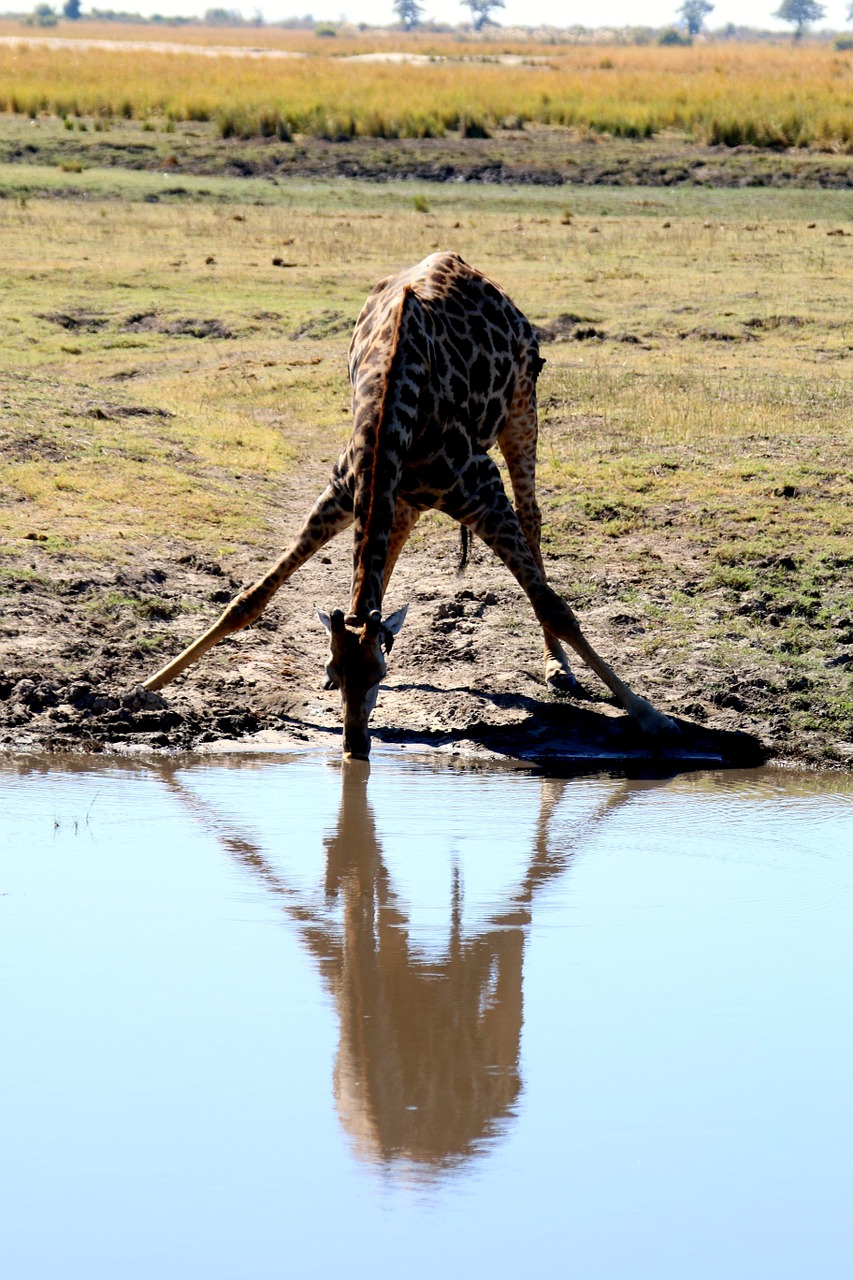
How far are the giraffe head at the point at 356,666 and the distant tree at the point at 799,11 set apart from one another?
136m

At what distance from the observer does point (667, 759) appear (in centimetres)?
783

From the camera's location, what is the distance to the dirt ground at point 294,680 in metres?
7.91

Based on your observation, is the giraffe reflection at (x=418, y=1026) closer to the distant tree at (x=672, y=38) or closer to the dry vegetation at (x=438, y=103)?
the dry vegetation at (x=438, y=103)

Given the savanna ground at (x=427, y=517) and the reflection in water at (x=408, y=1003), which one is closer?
the reflection in water at (x=408, y=1003)

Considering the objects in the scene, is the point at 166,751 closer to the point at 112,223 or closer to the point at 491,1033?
the point at 491,1033

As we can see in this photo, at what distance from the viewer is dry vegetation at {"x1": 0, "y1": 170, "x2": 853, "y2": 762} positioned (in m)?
8.87

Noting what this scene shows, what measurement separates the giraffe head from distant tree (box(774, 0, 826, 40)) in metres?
136

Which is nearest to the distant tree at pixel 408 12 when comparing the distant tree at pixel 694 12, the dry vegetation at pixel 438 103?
the distant tree at pixel 694 12

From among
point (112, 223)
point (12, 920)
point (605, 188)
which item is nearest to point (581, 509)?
point (12, 920)

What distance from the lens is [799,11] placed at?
13125cm

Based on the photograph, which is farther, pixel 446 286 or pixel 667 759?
pixel 446 286

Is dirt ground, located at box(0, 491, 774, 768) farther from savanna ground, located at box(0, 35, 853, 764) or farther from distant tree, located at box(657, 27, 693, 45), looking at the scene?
distant tree, located at box(657, 27, 693, 45)

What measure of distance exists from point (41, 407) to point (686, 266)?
29.1ft

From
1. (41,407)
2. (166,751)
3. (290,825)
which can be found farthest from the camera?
(41,407)
